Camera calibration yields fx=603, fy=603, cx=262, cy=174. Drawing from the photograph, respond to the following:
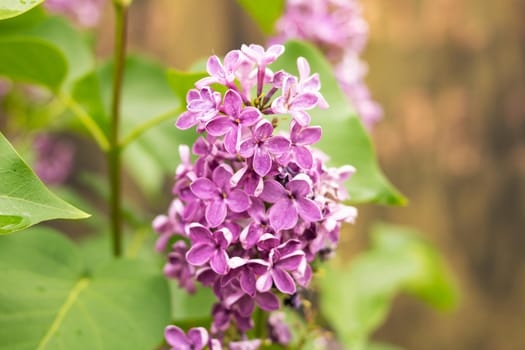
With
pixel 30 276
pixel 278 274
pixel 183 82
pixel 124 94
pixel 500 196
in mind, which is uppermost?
pixel 500 196

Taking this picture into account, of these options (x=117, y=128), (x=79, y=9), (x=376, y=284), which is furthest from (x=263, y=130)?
(x=79, y=9)

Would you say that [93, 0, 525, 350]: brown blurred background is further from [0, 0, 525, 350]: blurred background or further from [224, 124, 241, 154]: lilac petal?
[224, 124, 241, 154]: lilac petal

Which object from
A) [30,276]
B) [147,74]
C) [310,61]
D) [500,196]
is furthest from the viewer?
[500,196]

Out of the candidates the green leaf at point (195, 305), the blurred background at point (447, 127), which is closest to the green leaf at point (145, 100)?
the green leaf at point (195, 305)

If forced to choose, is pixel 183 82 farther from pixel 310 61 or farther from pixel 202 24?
pixel 202 24

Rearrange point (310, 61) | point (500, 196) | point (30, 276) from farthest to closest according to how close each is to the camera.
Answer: point (500, 196)
point (310, 61)
point (30, 276)

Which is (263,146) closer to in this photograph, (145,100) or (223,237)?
(223,237)

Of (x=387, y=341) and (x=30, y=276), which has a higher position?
(x=387, y=341)

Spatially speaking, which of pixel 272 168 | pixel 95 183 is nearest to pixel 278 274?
pixel 272 168
